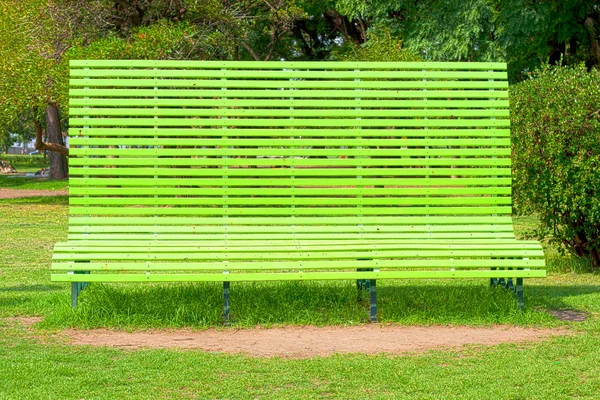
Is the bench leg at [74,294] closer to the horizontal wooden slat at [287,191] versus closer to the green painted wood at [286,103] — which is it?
the horizontal wooden slat at [287,191]

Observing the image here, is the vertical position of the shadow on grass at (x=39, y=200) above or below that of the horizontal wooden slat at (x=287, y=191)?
below

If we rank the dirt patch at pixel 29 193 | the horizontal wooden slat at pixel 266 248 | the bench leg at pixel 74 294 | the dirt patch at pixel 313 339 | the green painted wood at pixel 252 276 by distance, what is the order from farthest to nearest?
the dirt patch at pixel 29 193 → the bench leg at pixel 74 294 → the horizontal wooden slat at pixel 266 248 → the green painted wood at pixel 252 276 → the dirt patch at pixel 313 339

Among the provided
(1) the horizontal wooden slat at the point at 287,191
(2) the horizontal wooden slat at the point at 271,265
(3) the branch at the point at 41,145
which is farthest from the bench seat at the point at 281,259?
(3) the branch at the point at 41,145

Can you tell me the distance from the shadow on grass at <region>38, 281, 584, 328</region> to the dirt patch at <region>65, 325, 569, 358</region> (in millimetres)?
172

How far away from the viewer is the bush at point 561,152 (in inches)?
366

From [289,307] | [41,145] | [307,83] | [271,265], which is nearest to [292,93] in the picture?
[307,83]

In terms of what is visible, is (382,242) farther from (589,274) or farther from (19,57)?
(19,57)

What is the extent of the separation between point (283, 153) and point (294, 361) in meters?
2.30

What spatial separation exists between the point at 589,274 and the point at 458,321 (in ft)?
12.0

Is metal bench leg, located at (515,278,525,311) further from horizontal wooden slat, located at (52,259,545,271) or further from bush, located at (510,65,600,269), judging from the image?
bush, located at (510,65,600,269)

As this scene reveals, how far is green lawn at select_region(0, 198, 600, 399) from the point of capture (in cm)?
501

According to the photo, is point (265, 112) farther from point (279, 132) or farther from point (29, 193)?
point (29, 193)

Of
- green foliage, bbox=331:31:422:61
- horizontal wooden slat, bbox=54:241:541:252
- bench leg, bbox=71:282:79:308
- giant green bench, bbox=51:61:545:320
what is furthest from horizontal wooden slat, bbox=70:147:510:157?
green foliage, bbox=331:31:422:61

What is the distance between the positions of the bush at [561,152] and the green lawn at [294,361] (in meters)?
0.89
